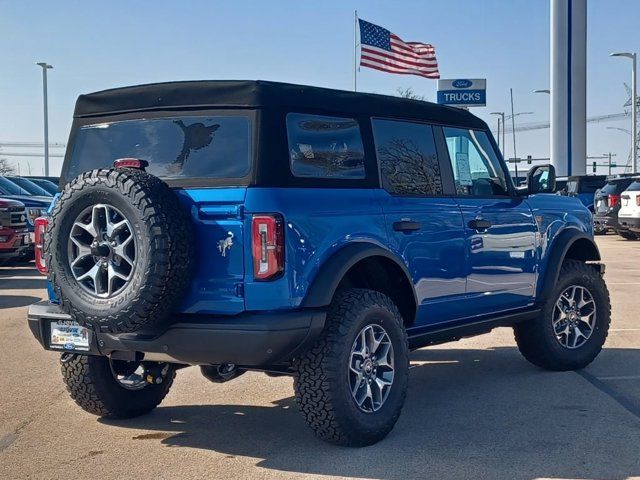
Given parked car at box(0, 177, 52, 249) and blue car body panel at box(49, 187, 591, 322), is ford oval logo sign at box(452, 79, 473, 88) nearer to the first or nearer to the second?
parked car at box(0, 177, 52, 249)

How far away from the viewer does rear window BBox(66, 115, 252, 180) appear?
481cm

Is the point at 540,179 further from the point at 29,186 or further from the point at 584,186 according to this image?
the point at 584,186

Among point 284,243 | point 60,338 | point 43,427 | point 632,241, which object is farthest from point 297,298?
point 632,241

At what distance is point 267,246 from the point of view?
4496 mm

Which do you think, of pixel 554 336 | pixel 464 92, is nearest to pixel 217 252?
pixel 554 336

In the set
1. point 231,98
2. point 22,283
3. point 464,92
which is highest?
point 464,92

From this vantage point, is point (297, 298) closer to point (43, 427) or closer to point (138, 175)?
point (138, 175)

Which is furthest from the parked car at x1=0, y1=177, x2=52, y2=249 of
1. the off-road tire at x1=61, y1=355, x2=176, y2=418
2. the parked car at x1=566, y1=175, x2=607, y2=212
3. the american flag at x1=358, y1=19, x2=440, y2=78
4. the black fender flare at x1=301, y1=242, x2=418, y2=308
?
the parked car at x1=566, y1=175, x2=607, y2=212

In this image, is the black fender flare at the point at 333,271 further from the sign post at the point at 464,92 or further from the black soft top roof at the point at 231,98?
the sign post at the point at 464,92

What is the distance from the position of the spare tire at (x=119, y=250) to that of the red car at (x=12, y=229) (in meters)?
10.3

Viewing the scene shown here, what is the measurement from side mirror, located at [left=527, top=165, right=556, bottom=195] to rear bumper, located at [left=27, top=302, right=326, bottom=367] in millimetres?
2841

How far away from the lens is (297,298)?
4.60 metres

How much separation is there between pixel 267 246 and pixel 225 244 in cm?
24

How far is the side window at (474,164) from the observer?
20.4 ft
